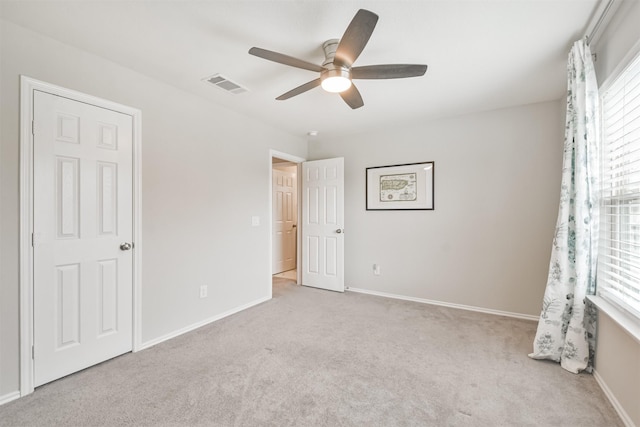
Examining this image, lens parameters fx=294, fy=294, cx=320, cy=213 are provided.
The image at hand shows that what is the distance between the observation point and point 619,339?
1.72 metres

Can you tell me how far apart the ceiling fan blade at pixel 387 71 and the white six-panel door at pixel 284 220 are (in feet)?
12.1

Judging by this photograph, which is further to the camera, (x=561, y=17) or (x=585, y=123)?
(x=585, y=123)

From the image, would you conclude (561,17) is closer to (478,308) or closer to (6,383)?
(478,308)

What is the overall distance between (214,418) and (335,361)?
0.96m

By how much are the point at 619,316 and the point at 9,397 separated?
3.71m

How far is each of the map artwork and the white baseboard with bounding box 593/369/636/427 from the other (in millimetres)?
2388

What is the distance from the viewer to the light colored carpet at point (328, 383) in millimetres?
1689

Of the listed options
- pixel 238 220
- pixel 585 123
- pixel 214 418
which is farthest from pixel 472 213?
pixel 214 418

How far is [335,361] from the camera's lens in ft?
7.58

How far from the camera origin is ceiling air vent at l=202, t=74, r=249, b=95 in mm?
2572

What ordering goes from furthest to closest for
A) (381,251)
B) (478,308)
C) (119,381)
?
(381,251) < (478,308) < (119,381)

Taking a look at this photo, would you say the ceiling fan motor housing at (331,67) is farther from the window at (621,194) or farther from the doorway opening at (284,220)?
the doorway opening at (284,220)

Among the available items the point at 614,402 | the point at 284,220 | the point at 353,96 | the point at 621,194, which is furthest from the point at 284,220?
the point at 614,402

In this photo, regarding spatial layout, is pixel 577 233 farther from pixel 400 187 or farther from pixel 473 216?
pixel 400 187
